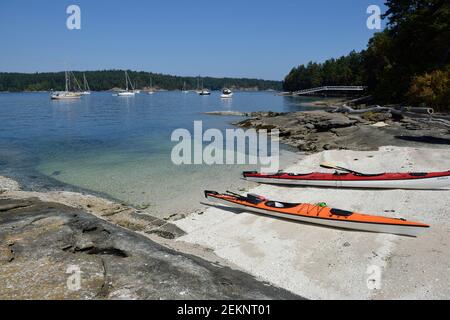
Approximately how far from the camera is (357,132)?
28688 millimetres

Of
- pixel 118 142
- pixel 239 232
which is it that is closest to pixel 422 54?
pixel 118 142

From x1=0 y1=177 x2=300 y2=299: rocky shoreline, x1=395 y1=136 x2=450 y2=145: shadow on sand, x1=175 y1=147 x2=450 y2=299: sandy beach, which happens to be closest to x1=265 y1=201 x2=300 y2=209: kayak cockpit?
x1=175 y1=147 x2=450 y2=299: sandy beach

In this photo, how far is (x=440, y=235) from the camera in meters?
10.3

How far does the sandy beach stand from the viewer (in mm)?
8141

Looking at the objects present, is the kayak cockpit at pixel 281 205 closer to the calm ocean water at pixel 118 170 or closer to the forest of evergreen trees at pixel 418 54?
the calm ocean water at pixel 118 170

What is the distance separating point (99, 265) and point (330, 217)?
7.46 metres

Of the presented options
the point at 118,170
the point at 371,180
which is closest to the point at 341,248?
the point at 371,180

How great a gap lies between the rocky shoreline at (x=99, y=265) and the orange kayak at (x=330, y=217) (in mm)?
3442

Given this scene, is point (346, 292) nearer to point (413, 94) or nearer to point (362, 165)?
point (362, 165)

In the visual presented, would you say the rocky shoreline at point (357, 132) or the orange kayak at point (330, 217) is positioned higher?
the rocky shoreline at point (357, 132)

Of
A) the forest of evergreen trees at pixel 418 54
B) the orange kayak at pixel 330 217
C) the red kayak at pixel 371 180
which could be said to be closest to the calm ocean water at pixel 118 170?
the red kayak at pixel 371 180

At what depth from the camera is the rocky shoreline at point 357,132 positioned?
81.4 ft

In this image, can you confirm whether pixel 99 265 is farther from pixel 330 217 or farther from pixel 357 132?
pixel 357 132

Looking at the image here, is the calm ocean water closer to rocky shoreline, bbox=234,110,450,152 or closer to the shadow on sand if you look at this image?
rocky shoreline, bbox=234,110,450,152
